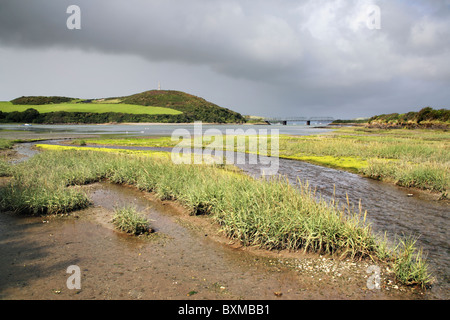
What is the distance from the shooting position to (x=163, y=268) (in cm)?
711

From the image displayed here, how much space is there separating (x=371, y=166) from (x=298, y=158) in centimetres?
918

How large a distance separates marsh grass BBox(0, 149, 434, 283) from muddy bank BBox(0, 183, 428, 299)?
47cm

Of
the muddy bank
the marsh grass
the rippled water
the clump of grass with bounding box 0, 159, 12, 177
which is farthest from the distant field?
the muddy bank

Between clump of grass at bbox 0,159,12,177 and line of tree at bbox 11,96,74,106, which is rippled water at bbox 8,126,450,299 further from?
line of tree at bbox 11,96,74,106

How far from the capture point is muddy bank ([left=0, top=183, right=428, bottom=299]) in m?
5.97

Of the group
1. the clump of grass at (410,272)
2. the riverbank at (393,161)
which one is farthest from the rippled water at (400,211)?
the riverbank at (393,161)

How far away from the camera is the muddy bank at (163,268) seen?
235 inches

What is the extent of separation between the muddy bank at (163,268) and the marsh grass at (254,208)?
1.55ft

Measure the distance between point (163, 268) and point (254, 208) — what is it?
11.5ft

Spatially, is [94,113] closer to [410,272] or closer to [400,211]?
[400,211]
